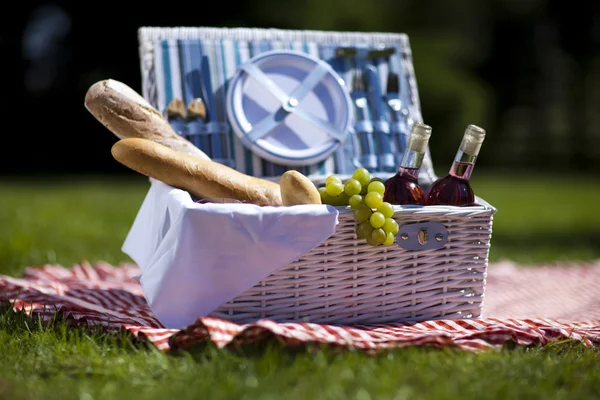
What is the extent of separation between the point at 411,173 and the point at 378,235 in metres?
0.29

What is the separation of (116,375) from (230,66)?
1.56 metres

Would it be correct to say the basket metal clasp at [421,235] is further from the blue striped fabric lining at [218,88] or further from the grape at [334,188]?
the blue striped fabric lining at [218,88]

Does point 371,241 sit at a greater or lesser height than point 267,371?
greater

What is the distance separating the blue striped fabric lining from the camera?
2672mm

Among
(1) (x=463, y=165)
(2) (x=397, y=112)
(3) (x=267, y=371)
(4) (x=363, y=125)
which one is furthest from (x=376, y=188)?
(2) (x=397, y=112)

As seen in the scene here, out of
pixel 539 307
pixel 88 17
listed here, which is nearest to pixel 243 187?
pixel 539 307

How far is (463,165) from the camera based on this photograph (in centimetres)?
199

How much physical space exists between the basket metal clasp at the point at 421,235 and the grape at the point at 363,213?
0.42ft

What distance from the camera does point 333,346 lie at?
5.40 feet

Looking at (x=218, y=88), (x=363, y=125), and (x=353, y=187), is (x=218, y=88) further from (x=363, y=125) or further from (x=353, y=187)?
(x=353, y=187)

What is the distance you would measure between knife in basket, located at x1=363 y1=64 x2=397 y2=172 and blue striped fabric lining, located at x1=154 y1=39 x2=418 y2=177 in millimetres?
37

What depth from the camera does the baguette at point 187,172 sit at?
6.59ft

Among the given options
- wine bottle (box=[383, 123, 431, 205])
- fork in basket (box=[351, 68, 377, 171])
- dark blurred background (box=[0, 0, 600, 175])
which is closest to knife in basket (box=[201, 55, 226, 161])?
fork in basket (box=[351, 68, 377, 171])

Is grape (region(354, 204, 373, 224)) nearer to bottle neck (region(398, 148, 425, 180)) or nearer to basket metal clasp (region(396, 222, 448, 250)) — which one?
basket metal clasp (region(396, 222, 448, 250))
